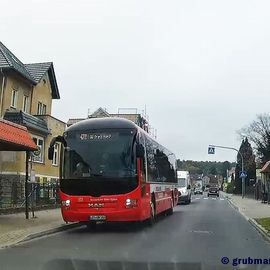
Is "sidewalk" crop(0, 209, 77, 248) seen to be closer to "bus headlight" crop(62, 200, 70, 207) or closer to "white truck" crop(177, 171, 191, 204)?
"bus headlight" crop(62, 200, 70, 207)

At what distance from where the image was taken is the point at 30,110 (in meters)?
37.6

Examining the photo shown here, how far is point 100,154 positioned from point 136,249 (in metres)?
5.07

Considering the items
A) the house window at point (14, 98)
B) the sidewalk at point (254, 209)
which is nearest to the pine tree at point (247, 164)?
the sidewalk at point (254, 209)

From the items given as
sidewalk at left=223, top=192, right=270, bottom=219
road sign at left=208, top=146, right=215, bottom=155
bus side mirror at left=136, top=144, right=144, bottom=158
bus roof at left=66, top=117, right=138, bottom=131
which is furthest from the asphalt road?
road sign at left=208, top=146, right=215, bottom=155

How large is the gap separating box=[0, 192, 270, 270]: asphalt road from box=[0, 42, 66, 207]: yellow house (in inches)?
437

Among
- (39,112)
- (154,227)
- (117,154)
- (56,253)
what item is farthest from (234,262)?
(39,112)

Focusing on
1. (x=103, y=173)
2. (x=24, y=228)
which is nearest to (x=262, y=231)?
(x=103, y=173)

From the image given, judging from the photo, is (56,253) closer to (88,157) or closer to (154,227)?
(88,157)

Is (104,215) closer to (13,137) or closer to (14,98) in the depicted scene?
(13,137)

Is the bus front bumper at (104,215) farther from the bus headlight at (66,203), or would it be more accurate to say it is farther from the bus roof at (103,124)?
the bus roof at (103,124)

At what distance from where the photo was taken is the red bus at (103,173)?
16.8m

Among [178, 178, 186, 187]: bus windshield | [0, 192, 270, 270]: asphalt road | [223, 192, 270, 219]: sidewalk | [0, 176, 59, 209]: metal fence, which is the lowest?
[0, 192, 270, 270]: asphalt road

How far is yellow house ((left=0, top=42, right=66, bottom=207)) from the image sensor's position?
104 ft

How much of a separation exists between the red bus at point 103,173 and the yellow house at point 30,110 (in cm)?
949
